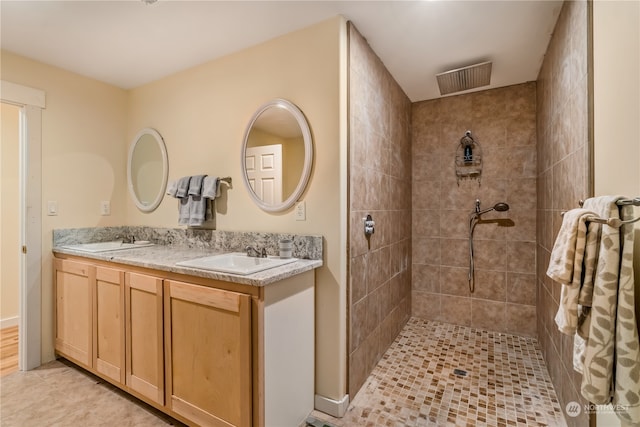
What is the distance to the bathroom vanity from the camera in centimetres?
139

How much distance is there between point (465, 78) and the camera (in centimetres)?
255

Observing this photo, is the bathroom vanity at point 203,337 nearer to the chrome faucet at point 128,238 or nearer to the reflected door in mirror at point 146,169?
the chrome faucet at point 128,238

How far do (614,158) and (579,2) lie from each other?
85cm

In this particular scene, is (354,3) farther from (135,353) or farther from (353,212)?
(135,353)

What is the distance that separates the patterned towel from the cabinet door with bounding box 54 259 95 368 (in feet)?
8.54

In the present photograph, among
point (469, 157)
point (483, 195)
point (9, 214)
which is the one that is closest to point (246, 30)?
point (469, 157)

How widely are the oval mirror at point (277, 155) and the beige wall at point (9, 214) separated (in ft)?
8.59

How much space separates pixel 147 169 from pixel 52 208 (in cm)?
75

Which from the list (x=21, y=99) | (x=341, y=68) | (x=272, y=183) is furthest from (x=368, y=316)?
(x=21, y=99)

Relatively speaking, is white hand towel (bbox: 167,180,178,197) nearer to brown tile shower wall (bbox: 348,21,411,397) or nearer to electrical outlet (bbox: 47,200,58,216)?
electrical outlet (bbox: 47,200,58,216)

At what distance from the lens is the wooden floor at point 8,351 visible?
2238 mm

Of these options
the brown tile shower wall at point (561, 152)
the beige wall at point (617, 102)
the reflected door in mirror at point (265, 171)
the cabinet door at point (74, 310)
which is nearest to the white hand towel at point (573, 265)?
the beige wall at point (617, 102)

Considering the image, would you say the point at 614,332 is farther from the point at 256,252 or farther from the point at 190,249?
the point at 190,249

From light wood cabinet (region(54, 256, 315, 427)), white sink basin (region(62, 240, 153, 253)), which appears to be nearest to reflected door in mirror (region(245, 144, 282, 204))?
light wood cabinet (region(54, 256, 315, 427))
